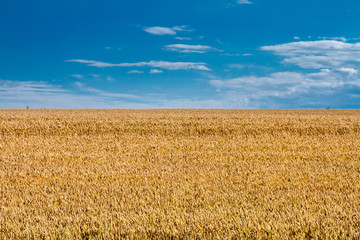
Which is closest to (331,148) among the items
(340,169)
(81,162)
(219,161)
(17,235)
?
(340,169)

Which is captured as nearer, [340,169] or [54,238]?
[54,238]

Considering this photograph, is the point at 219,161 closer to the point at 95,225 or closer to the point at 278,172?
the point at 278,172

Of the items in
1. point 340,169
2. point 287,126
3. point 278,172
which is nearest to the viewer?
point 278,172

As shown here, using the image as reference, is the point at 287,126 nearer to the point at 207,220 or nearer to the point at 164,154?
the point at 164,154

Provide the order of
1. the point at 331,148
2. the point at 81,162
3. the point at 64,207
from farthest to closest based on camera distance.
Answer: the point at 331,148 → the point at 81,162 → the point at 64,207

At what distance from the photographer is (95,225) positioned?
4492 mm

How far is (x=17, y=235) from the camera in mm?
4246

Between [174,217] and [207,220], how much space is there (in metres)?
0.47

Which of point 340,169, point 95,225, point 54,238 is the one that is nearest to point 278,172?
point 340,169

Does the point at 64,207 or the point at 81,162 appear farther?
the point at 81,162

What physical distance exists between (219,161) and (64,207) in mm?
5156

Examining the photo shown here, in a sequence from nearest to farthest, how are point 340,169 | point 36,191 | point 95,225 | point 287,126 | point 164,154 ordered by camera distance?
point 95,225
point 36,191
point 340,169
point 164,154
point 287,126

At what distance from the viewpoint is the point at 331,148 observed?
Answer: 40.8ft

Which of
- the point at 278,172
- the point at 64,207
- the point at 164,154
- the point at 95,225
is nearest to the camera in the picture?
the point at 95,225
